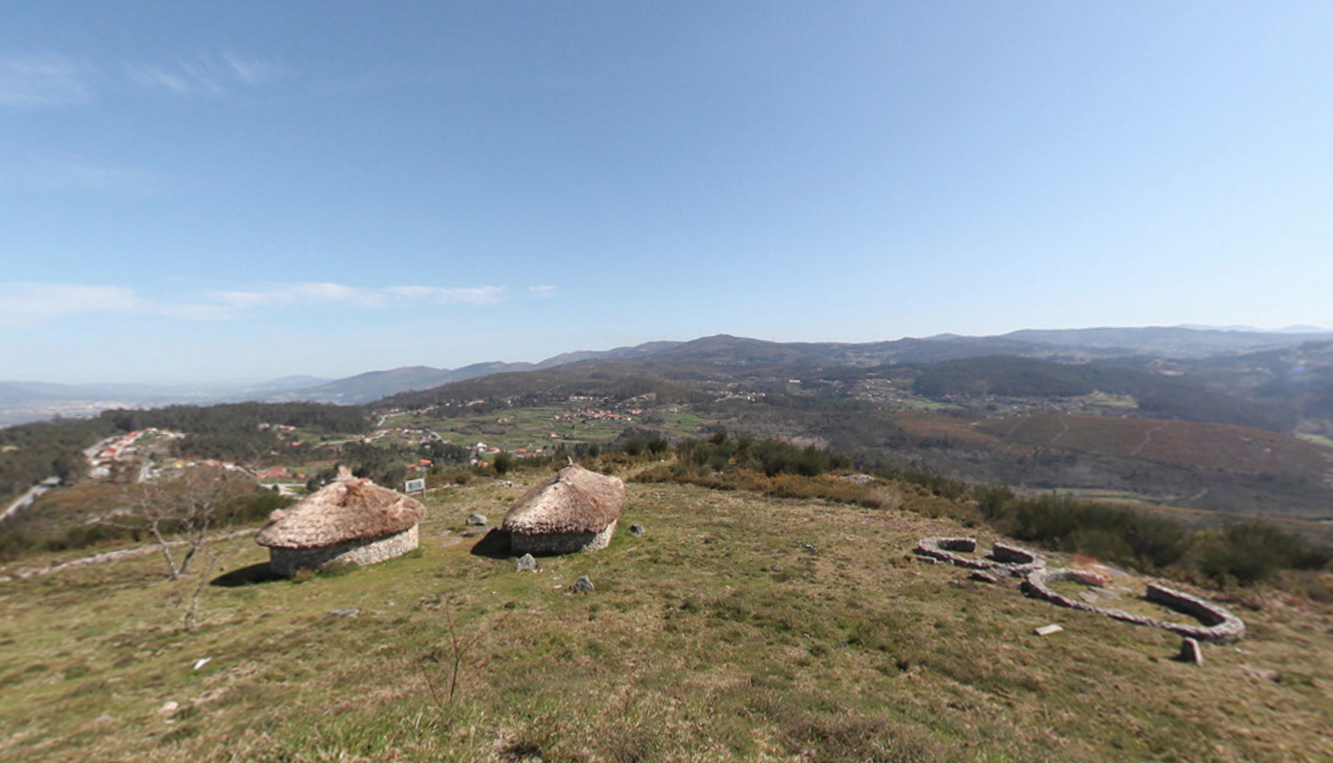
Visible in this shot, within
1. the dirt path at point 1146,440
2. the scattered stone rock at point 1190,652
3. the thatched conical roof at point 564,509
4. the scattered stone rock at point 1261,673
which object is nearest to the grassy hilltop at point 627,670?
the scattered stone rock at point 1261,673

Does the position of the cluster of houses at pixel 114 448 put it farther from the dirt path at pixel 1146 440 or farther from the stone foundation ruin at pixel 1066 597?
the dirt path at pixel 1146 440

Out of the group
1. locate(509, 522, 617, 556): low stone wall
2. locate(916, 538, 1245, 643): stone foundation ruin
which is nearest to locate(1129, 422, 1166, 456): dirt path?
locate(916, 538, 1245, 643): stone foundation ruin

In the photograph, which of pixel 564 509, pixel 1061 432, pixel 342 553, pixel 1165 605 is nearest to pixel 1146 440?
pixel 1061 432

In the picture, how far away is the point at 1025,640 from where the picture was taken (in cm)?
836

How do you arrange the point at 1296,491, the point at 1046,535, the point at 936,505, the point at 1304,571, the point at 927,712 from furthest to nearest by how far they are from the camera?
the point at 1296,491 < the point at 936,505 < the point at 1046,535 < the point at 1304,571 < the point at 927,712

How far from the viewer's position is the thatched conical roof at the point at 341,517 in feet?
36.3

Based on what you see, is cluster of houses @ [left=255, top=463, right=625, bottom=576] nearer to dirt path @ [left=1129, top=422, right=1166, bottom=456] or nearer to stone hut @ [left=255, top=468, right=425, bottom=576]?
stone hut @ [left=255, top=468, right=425, bottom=576]

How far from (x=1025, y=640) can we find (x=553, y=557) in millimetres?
11618

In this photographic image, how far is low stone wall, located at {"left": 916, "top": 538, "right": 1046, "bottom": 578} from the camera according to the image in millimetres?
12398

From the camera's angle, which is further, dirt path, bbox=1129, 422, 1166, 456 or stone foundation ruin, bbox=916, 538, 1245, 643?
dirt path, bbox=1129, 422, 1166, 456

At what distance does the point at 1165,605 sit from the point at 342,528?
21.5 metres

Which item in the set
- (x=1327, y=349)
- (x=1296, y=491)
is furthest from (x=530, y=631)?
(x=1327, y=349)

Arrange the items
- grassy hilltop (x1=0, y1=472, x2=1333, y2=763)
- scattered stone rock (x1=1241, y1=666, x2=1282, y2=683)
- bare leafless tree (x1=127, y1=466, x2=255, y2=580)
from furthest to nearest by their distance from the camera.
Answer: bare leafless tree (x1=127, y1=466, x2=255, y2=580), scattered stone rock (x1=1241, y1=666, x2=1282, y2=683), grassy hilltop (x1=0, y1=472, x2=1333, y2=763)

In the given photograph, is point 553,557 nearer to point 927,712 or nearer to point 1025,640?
point 927,712
